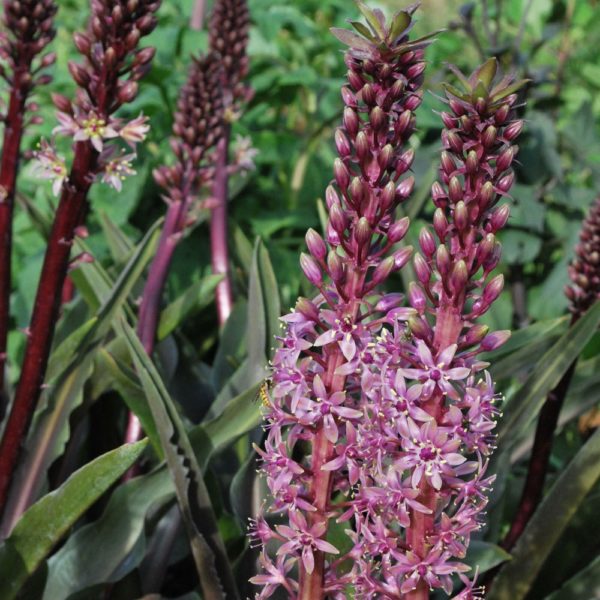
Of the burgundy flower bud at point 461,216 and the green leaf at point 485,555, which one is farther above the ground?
the burgundy flower bud at point 461,216

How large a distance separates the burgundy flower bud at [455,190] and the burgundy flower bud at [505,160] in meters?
0.06

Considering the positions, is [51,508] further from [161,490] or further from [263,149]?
[263,149]

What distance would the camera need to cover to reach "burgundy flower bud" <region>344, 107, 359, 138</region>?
1.34 meters

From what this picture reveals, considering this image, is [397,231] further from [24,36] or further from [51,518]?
[24,36]

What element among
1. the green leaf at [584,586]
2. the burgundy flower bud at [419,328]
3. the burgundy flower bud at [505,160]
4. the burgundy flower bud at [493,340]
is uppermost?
the burgundy flower bud at [505,160]

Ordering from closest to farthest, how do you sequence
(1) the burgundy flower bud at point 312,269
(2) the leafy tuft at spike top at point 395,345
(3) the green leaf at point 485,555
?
(2) the leafy tuft at spike top at point 395,345, (1) the burgundy flower bud at point 312,269, (3) the green leaf at point 485,555

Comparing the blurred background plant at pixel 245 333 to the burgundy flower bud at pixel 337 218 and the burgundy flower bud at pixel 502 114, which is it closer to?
the burgundy flower bud at pixel 337 218

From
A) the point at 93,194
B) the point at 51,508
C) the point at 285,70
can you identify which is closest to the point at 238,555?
the point at 51,508

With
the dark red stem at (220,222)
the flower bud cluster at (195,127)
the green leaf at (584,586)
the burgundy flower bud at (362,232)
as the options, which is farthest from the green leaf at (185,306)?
the burgundy flower bud at (362,232)

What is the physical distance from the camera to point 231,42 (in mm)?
3387

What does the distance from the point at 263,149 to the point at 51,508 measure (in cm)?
270

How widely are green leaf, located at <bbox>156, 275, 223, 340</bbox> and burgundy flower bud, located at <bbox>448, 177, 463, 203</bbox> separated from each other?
1598 millimetres

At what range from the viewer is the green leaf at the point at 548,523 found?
2.11 metres

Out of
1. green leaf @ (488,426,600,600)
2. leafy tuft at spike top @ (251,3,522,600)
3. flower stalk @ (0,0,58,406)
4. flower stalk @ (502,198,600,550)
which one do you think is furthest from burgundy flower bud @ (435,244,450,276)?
flower stalk @ (0,0,58,406)
